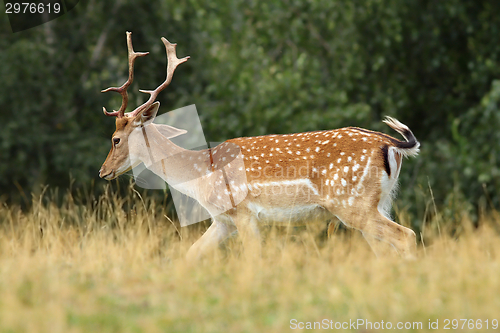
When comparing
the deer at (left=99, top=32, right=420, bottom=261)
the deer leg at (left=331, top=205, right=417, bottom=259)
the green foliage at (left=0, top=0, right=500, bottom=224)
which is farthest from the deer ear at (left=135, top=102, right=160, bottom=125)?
the green foliage at (left=0, top=0, right=500, bottom=224)

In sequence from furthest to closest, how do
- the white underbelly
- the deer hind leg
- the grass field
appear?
the white underbelly → the deer hind leg → the grass field

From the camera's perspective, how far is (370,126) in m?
11.4

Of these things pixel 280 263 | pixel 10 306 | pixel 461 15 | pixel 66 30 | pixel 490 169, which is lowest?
pixel 490 169

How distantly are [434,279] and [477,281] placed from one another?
28cm

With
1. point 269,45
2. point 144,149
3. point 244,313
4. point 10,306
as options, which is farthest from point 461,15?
point 10,306

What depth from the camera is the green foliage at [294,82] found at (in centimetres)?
1065

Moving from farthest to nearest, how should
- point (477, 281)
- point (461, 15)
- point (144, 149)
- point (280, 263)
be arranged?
point (461, 15) → point (144, 149) → point (280, 263) → point (477, 281)

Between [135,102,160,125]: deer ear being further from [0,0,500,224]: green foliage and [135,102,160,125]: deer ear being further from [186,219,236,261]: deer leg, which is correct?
[0,0,500,224]: green foliage

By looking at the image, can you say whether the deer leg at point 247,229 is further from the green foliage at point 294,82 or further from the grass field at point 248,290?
the green foliage at point 294,82

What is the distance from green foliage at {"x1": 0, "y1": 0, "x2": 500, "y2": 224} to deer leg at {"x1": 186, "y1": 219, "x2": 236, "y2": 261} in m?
4.80

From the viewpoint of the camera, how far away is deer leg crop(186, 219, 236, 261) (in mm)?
5582

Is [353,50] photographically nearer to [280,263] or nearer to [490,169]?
[490,169]

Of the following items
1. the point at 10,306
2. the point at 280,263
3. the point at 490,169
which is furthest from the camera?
the point at 490,169

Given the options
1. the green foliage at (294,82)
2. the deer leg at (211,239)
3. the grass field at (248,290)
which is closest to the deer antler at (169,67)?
the deer leg at (211,239)
